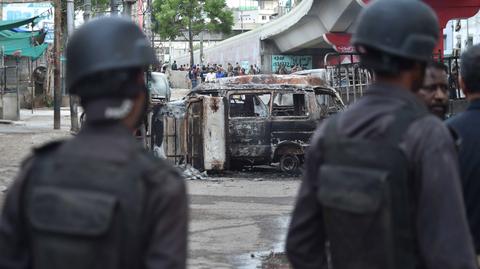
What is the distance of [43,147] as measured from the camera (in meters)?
2.69

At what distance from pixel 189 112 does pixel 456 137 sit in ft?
43.1

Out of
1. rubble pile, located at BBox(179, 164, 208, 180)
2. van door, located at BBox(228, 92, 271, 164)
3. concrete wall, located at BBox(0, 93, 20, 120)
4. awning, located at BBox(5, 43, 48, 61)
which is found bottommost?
rubble pile, located at BBox(179, 164, 208, 180)

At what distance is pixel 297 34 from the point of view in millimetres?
47125

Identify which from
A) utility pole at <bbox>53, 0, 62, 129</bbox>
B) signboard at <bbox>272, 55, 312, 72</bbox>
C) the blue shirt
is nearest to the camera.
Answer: the blue shirt

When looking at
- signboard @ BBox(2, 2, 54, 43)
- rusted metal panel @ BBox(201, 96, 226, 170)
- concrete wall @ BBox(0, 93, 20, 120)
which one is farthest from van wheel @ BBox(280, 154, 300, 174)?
signboard @ BBox(2, 2, 54, 43)

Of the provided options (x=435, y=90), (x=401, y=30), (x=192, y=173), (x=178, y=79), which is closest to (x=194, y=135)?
(x=192, y=173)

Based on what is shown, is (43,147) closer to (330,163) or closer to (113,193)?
(113,193)

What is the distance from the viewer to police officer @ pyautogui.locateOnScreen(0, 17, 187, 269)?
8.34 feet

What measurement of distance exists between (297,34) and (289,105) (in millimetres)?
31126

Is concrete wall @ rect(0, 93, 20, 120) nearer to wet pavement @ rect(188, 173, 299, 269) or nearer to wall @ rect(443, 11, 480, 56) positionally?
wet pavement @ rect(188, 173, 299, 269)

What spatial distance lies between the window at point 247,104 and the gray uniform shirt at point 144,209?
13.6 meters

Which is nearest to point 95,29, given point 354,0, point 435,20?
point 435,20

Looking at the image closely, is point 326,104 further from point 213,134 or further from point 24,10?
point 24,10

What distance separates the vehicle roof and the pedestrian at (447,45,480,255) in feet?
39.1
